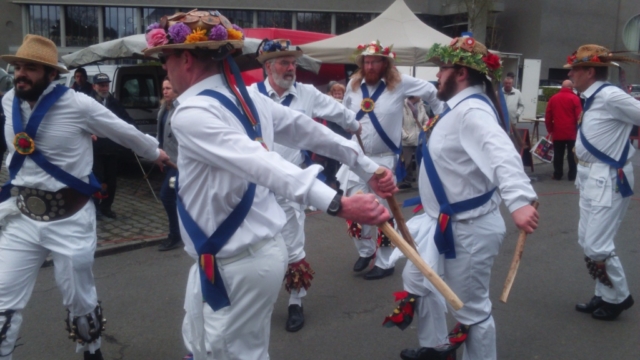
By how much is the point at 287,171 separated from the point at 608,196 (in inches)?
137

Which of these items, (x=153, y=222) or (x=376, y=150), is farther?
(x=153, y=222)

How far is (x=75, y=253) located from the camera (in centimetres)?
362

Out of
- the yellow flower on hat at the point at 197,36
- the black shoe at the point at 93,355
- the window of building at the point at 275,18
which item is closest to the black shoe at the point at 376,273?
the black shoe at the point at 93,355

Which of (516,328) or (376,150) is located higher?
(376,150)

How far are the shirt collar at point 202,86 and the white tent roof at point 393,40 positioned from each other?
9288mm

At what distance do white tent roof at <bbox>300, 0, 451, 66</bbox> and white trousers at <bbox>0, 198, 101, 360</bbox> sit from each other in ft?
28.1

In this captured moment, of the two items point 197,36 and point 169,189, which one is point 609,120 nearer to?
point 197,36

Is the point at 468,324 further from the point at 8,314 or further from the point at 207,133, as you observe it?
the point at 8,314

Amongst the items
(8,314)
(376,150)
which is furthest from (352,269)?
(8,314)

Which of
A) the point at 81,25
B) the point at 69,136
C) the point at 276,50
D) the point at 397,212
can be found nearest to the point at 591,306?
the point at 397,212

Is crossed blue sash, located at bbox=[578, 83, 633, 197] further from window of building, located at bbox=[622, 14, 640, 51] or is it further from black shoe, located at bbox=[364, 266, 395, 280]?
window of building, located at bbox=[622, 14, 640, 51]

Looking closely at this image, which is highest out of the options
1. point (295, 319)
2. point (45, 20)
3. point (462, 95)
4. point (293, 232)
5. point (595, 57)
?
point (45, 20)

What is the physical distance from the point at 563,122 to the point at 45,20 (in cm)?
2599

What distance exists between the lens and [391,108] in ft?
18.7
